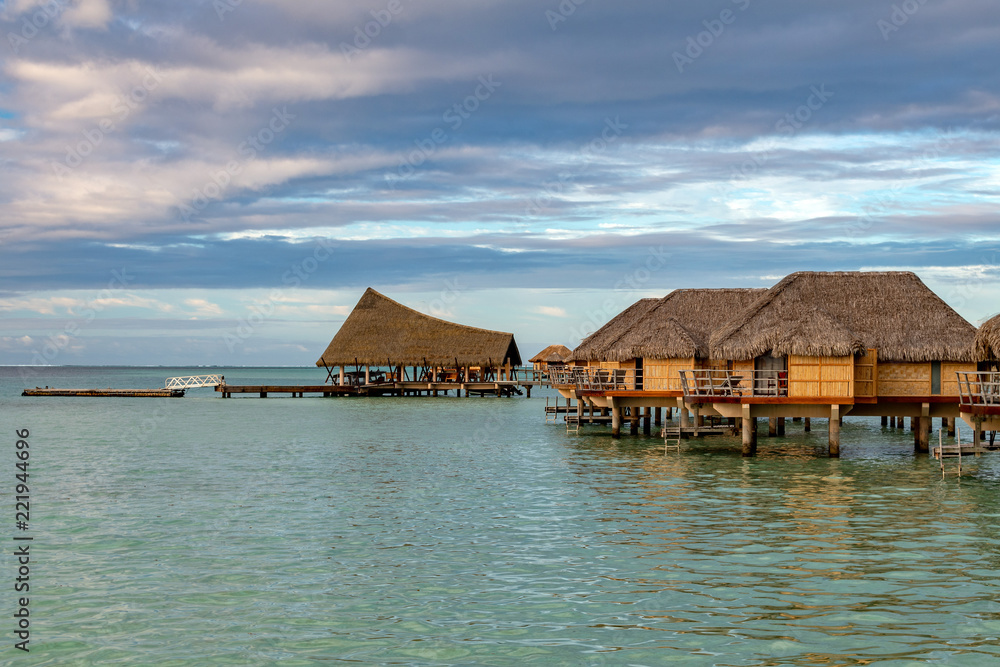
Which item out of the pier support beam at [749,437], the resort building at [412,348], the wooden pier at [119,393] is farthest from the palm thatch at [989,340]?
the wooden pier at [119,393]

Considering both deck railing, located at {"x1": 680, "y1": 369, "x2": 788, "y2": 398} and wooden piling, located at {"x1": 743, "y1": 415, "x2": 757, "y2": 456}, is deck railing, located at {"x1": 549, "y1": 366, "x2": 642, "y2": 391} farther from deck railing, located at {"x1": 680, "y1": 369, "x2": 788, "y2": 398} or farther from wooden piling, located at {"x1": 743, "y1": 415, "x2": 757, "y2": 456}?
wooden piling, located at {"x1": 743, "y1": 415, "x2": 757, "y2": 456}

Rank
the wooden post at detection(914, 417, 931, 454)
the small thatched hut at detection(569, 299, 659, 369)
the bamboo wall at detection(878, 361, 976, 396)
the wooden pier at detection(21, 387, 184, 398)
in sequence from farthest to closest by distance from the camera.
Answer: the wooden pier at detection(21, 387, 184, 398) → the small thatched hut at detection(569, 299, 659, 369) → the wooden post at detection(914, 417, 931, 454) → the bamboo wall at detection(878, 361, 976, 396)

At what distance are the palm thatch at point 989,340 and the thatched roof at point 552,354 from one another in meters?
46.8

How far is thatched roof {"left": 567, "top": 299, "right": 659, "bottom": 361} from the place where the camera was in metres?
40.7

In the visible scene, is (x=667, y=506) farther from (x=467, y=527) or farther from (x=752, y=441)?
(x=752, y=441)

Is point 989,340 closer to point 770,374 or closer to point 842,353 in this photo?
point 842,353

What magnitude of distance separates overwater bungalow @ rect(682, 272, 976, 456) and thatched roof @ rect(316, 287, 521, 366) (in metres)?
46.7

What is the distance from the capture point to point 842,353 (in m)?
27.5

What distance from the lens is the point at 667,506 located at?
18719 mm

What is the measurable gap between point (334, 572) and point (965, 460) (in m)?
22.2

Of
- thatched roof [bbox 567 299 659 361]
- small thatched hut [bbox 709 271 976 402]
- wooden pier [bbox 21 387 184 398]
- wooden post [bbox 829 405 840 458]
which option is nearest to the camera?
wooden post [bbox 829 405 840 458]

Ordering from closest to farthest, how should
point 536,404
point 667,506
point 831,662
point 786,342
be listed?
point 831,662 < point 667,506 < point 786,342 < point 536,404

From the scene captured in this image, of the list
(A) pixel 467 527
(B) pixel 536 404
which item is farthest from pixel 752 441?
(B) pixel 536 404

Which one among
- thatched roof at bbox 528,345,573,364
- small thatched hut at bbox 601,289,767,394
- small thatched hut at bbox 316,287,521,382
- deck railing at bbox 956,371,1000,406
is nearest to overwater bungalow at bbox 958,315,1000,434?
deck railing at bbox 956,371,1000,406
